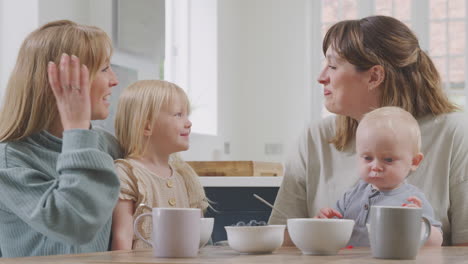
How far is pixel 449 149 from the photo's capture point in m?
1.96

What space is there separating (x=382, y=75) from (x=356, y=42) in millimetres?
115

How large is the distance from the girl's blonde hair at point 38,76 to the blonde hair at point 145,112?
41cm

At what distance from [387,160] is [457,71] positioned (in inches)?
235

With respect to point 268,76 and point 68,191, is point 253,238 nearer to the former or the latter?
point 68,191

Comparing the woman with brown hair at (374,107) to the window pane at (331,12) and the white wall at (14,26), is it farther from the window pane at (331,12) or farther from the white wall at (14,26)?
the window pane at (331,12)

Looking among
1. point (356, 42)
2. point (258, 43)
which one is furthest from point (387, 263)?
point (258, 43)

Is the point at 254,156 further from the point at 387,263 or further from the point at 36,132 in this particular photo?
the point at 387,263

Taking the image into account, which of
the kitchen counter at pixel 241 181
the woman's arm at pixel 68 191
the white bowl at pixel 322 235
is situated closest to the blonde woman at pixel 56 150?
the woman's arm at pixel 68 191

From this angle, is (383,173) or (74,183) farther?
(383,173)

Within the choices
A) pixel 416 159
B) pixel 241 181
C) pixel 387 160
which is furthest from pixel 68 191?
pixel 241 181

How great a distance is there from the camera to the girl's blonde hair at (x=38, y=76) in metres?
1.63

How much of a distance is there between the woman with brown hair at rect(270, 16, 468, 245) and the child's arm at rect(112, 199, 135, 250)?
0.43m

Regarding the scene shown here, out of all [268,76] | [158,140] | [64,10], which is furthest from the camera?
[268,76]

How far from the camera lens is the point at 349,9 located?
767 centimetres
